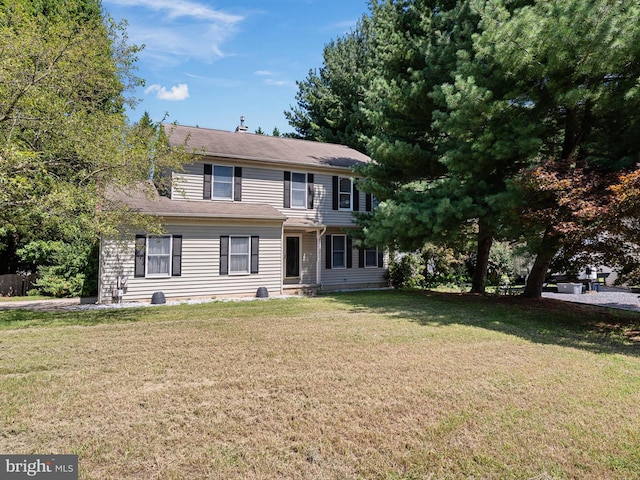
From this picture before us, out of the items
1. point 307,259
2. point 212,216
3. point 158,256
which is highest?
point 212,216

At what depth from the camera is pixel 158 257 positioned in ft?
40.3

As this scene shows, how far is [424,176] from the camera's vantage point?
1379 cm

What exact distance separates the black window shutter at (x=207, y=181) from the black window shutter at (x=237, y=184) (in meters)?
0.92

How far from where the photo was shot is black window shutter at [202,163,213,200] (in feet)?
45.9

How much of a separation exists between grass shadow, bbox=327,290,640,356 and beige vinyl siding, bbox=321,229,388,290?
2.81 meters

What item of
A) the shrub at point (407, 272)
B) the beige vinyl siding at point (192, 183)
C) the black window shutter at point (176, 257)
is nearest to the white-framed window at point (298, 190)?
the beige vinyl siding at point (192, 183)

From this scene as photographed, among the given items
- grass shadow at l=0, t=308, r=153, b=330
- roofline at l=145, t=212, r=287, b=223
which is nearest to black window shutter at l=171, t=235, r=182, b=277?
roofline at l=145, t=212, r=287, b=223

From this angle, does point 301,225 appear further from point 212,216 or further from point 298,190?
point 212,216

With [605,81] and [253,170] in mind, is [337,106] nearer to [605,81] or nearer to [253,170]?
[253,170]

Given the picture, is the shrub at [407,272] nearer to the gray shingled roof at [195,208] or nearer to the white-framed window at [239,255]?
the gray shingled roof at [195,208]

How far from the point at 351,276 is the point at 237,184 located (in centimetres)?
646

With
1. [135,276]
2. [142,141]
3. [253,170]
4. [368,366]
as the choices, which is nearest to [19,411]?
[368,366]

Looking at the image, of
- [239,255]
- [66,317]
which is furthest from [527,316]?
[66,317]

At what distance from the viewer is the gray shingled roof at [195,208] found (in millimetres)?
12078
